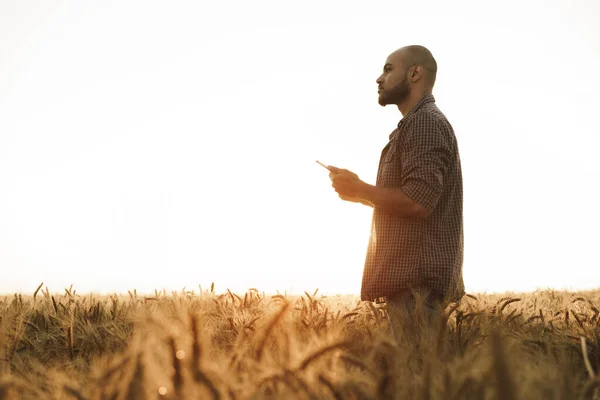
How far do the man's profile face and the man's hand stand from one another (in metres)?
1.07

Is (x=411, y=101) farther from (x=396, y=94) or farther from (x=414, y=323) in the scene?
(x=414, y=323)

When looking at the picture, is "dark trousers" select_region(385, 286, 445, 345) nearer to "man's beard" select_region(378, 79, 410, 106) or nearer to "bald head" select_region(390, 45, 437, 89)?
"man's beard" select_region(378, 79, 410, 106)

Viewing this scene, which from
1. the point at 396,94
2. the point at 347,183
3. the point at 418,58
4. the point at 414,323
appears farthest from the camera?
the point at 396,94

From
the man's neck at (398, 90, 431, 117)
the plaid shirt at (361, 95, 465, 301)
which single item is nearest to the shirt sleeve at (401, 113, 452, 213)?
the plaid shirt at (361, 95, 465, 301)

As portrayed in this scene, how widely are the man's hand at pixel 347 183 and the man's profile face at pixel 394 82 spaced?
1.07 m

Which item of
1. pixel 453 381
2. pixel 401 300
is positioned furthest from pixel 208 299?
pixel 453 381

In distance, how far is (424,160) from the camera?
3.52m

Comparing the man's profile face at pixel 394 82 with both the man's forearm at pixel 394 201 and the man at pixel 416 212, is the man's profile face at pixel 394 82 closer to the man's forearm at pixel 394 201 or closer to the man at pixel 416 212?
the man at pixel 416 212

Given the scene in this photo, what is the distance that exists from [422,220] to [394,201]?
15.8 inches

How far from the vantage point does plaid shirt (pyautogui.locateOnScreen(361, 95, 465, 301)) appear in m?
3.52

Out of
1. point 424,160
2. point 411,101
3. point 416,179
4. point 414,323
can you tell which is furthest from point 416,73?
point 414,323

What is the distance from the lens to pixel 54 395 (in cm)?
118

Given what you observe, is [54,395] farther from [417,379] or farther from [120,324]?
[120,324]

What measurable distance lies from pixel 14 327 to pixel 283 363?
5.06 ft
